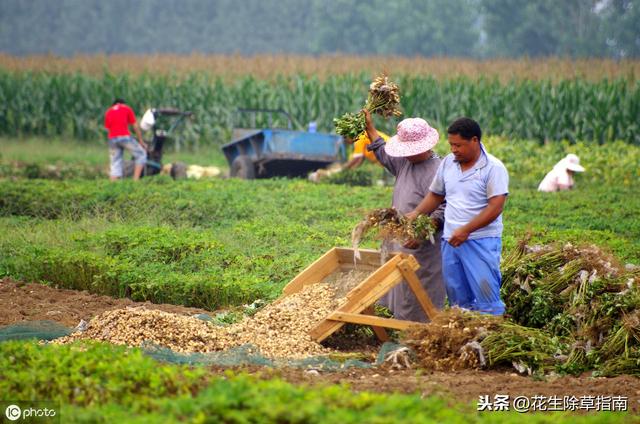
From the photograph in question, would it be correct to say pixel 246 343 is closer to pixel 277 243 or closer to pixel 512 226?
pixel 277 243

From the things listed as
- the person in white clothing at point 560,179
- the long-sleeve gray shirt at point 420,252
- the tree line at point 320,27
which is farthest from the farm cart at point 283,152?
the tree line at point 320,27

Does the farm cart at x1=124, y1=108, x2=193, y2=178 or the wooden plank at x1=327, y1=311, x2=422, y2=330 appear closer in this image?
the wooden plank at x1=327, y1=311, x2=422, y2=330

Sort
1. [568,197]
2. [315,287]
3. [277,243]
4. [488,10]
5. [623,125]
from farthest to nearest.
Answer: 1. [488,10]
2. [623,125]
3. [568,197]
4. [277,243]
5. [315,287]

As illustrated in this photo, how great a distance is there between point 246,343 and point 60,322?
7.25 feet

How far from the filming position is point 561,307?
28.0ft

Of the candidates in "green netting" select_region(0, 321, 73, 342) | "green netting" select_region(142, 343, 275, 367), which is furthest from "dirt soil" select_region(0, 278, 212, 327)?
"green netting" select_region(142, 343, 275, 367)

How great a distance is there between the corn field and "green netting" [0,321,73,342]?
19.4 meters

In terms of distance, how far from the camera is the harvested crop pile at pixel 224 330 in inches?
319

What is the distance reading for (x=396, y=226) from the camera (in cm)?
829

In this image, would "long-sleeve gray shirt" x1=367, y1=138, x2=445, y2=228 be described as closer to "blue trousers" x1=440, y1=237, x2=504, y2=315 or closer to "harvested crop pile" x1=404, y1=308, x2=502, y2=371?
"blue trousers" x1=440, y1=237, x2=504, y2=315

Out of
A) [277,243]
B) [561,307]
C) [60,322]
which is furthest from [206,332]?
[277,243]

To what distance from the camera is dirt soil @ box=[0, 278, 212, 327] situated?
9688 millimetres

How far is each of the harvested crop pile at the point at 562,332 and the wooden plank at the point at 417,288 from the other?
20.2 inches

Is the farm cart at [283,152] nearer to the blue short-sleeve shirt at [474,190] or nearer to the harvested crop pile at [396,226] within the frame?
the harvested crop pile at [396,226]
